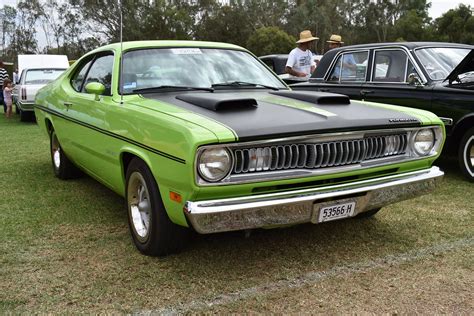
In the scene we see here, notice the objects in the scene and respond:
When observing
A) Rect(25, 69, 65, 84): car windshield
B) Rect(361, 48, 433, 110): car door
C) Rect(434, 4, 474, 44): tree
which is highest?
Rect(434, 4, 474, 44): tree

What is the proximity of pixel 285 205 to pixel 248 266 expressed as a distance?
667mm

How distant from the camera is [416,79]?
19.4 feet

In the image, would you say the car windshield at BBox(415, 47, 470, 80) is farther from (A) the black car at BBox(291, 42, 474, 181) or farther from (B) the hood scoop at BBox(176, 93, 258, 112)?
(B) the hood scoop at BBox(176, 93, 258, 112)

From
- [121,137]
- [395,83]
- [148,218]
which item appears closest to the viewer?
[148,218]

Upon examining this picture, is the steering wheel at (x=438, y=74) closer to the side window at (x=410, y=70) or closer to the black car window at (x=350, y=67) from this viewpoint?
the side window at (x=410, y=70)

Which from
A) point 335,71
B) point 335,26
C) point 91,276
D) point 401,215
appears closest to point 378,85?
point 335,71

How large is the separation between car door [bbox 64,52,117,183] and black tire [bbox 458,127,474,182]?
3864 millimetres

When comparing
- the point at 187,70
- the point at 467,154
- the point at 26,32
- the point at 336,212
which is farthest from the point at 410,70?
the point at 26,32

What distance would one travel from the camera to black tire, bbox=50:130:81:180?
18.7 ft

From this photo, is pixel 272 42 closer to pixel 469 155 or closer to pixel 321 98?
pixel 469 155

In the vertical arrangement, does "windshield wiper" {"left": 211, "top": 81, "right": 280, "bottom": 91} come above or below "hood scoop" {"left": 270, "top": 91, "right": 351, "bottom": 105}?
above

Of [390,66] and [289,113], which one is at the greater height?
[390,66]

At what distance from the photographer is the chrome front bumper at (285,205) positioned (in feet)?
9.12

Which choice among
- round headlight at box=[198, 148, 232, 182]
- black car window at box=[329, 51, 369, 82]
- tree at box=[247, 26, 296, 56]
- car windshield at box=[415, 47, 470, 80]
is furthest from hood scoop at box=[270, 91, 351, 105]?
tree at box=[247, 26, 296, 56]
